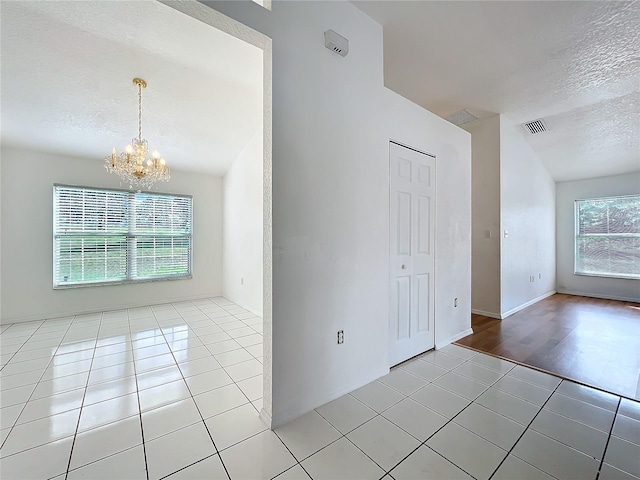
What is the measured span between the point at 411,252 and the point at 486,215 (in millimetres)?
2398

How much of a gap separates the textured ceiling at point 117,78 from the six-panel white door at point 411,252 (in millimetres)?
1976

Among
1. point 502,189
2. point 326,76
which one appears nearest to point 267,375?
point 326,76

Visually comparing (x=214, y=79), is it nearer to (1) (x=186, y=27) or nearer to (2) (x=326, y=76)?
(1) (x=186, y=27)

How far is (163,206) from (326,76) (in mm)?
4395

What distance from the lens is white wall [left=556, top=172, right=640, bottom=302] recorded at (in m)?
5.30

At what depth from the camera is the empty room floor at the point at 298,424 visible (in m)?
1.37

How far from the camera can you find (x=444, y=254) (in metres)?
3.04

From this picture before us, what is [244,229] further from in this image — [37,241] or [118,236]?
[37,241]

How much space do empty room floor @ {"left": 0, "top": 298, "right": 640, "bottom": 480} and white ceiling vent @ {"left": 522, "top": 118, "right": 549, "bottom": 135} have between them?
383 cm

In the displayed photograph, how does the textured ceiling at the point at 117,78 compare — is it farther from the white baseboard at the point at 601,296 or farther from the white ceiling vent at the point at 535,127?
the white baseboard at the point at 601,296

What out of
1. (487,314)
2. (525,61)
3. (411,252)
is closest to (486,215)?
(487,314)

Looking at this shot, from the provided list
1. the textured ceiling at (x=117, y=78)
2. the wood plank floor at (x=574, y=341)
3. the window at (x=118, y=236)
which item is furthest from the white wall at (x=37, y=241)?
the wood plank floor at (x=574, y=341)

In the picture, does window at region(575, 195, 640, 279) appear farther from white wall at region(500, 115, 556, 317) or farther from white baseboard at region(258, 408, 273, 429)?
white baseboard at region(258, 408, 273, 429)

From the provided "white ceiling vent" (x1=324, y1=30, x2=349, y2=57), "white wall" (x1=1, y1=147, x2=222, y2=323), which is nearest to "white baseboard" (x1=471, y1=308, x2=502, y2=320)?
"white ceiling vent" (x1=324, y1=30, x2=349, y2=57)
